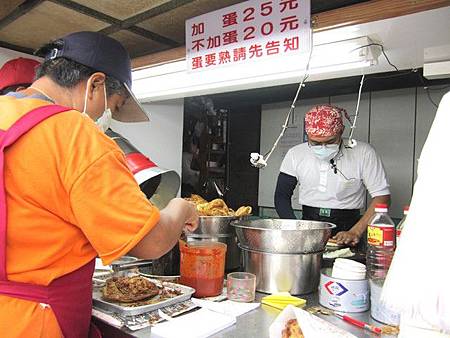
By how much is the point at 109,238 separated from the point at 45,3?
1.61m

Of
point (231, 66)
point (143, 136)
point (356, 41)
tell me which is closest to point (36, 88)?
point (231, 66)

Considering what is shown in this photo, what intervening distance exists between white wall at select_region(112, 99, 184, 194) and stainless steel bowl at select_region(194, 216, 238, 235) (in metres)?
2.01

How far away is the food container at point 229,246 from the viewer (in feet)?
4.74

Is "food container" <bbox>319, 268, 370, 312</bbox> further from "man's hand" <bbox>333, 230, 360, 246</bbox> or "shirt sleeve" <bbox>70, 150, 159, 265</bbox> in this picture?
"man's hand" <bbox>333, 230, 360, 246</bbox>

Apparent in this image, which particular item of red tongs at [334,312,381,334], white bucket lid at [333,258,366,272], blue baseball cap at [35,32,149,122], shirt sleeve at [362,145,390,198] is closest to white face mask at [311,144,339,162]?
shirt sleeve at [362,145,390,198]

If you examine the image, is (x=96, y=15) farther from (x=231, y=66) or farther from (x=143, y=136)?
(x=143, y=136)

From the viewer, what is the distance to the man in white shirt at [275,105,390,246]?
7.46 ft

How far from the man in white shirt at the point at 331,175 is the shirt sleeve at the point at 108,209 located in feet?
5.37

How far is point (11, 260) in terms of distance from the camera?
82 cm

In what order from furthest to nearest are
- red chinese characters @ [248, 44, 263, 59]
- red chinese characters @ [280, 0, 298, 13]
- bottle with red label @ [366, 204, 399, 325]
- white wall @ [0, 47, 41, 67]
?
white wall @ [0, 47, 41, 67] < red chinese characters @ [248, 44, 263, 59] < red chinese characters @ [280, 0, 298, 13] < bottle with red label @ [366, 204, 399, 325]

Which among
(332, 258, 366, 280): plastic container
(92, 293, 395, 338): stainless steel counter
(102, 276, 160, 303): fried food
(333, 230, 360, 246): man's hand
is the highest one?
(332, 258, 366, 280): plastic container

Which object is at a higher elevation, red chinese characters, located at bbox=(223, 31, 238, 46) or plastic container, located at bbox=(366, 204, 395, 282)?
red chinese characters, located at bbox=(223, 31, 238, 46)

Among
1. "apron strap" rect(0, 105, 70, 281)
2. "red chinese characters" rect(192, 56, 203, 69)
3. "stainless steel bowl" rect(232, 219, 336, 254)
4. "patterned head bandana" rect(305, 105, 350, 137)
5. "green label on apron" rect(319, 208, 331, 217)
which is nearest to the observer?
"apron strap" rect(0, 105, 70, 281)

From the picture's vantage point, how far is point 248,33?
1.71 meters
